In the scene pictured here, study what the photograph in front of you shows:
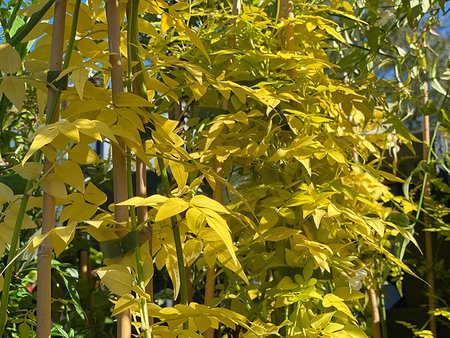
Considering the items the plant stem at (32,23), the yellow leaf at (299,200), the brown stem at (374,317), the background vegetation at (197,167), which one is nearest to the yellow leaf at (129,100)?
the background vegetation at (197,167)

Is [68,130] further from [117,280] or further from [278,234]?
[278,234]

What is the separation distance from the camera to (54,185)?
52cm

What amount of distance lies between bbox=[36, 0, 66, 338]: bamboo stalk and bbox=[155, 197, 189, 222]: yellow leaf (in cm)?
10

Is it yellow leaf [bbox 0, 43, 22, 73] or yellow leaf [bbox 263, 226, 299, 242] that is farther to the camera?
yellow leaf [bbox 263, 226, 299, 242]

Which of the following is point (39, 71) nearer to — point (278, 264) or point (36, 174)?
point (36, 174)

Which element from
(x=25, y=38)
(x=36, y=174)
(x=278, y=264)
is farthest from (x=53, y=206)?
(x=278, y=264)

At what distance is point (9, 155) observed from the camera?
1224 mm

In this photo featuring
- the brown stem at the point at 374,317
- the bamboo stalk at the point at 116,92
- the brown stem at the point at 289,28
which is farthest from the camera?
the brown stem at the point at 374,317

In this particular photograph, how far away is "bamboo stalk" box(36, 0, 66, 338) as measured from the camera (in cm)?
52

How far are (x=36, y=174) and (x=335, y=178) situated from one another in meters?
0.38

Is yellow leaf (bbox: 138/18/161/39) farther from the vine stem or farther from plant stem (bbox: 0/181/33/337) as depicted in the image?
plant stem (bbox: 0/181/33/337)

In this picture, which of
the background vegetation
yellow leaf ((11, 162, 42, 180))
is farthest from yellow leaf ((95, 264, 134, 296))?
yellow leaf ((11, 162, 42, 180))

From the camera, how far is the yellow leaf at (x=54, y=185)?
0.52 meters

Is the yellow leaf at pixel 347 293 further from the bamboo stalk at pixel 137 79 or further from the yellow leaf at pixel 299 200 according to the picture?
the bamboo stalk at pixel 137 79
